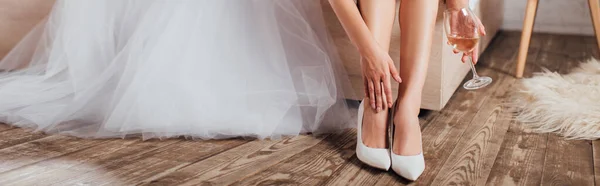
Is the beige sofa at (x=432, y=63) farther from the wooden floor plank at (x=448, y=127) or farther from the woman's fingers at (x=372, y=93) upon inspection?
the woman's fingers at (x=372, y=93)

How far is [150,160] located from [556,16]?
9.38 ft

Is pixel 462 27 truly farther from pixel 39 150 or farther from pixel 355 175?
pixel 39 150

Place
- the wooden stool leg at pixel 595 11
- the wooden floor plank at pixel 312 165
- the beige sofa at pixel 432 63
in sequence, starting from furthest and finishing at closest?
the wooden stool leg at pixel 595 11, the beige sofa at pixel 432 63, the wooden floor plank at pixel 312 165

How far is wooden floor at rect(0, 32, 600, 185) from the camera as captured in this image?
1105 mm

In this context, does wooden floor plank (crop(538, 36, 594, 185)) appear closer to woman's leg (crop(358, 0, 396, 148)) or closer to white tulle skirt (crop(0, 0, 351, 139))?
woman's leg (crop(358, 0, 396, 148))

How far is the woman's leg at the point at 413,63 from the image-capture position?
Answer: 1.18 m

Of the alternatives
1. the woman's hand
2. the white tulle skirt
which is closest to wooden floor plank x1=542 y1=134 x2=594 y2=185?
the woman's hand

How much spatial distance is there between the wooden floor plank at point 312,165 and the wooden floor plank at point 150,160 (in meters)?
0.16

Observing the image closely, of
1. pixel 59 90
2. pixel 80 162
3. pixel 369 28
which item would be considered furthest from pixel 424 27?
pixel 59 90

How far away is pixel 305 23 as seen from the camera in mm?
1485

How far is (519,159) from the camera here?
1223 mm

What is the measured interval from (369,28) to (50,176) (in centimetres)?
68

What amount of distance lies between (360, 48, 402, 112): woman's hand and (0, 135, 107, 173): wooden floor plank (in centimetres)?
62

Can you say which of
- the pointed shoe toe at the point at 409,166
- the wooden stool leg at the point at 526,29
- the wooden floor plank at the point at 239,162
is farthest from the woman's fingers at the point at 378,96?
the wooden stool leg at the point at 526,29
